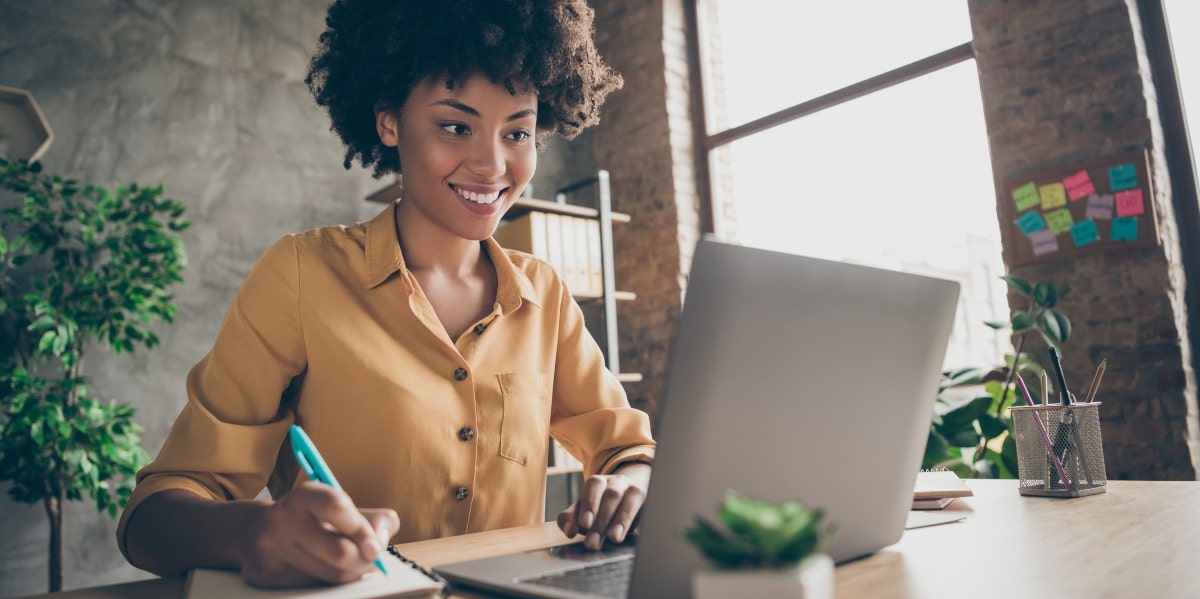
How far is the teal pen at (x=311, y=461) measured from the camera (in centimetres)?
65

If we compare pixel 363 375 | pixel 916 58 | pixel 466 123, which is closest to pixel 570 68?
pixel 466 123

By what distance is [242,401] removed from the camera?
1.01 meters

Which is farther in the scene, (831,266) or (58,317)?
(58,317)

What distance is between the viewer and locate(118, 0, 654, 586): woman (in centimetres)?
99

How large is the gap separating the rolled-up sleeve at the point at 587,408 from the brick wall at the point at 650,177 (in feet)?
8.34

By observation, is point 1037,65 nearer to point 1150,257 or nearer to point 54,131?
point 1150,257

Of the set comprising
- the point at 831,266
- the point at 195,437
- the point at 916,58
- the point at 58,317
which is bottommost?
the point at 195,437

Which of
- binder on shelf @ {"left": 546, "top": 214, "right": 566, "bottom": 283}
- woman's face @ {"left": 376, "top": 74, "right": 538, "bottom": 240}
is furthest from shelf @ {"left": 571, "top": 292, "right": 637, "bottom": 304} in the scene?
woman's face @ {"left": 376, "top": 74, "right": 538, "bottom": 240}

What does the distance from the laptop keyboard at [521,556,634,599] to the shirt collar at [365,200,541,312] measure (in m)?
0.62

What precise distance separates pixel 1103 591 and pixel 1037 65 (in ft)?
9.11

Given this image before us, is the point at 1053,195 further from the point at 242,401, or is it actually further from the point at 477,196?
the point at 242,401

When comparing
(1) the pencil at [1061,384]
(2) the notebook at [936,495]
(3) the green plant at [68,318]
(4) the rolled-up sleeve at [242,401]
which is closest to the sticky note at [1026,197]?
(1) the pencil at [1061,384]

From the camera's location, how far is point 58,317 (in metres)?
2.54

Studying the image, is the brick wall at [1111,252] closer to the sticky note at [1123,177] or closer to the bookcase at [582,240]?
the sticky note at [1123,177]
